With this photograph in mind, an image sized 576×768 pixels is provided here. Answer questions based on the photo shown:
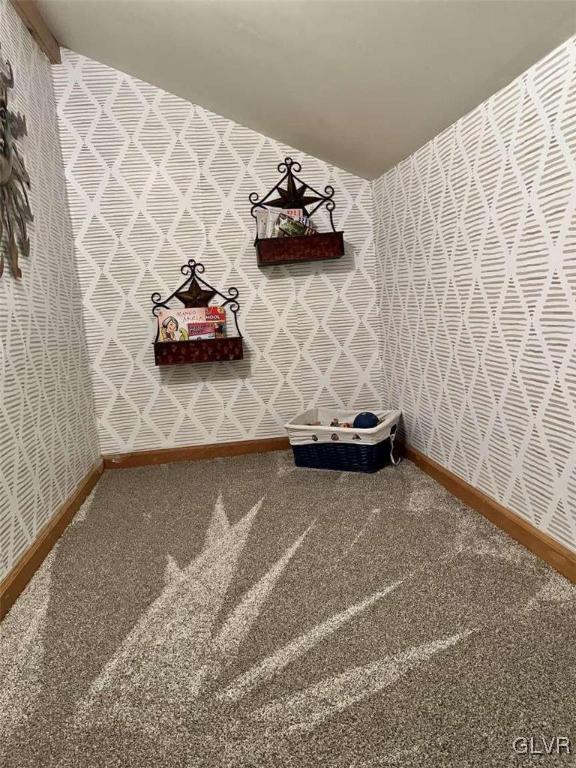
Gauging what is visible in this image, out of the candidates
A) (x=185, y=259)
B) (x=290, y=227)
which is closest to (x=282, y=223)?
(x=290, y=227)

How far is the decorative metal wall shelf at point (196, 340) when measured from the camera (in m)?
2.56

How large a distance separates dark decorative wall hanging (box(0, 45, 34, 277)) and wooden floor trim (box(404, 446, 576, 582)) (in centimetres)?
167

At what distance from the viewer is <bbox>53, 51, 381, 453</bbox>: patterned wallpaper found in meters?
2.55

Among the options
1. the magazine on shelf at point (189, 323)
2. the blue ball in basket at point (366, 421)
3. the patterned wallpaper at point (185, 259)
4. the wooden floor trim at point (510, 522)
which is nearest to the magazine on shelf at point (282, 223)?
the patterned wallpaper at point (185, 259)

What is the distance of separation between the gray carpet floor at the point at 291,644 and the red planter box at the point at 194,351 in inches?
33.6

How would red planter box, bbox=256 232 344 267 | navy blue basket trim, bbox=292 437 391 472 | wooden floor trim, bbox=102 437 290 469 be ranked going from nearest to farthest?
navy blue basket trim, bbox=292 437 391 472 → red planter box, bbox=256 232 344 267 → wooden floor trim, bbox=102 437 290 469

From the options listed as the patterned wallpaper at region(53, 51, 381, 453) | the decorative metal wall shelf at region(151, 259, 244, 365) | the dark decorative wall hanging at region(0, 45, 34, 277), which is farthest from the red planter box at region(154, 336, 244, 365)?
the dark decorative wall hanging at region(0, 45, 34, 277)

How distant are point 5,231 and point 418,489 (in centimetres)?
168

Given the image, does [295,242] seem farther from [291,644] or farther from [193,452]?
[291,644]

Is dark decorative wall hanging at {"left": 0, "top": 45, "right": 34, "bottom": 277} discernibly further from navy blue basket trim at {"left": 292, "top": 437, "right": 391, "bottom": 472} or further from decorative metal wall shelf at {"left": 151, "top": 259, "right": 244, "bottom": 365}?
navy blue basket trim at {"left": 292, "top": 437, "right": 391, "bottom": 472}

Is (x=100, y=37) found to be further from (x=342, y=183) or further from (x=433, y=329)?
(x=433, y=329)

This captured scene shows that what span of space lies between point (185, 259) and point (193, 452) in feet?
3.15

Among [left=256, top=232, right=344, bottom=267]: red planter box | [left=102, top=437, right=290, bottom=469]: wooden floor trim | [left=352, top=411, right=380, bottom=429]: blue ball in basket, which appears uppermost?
[left=256, top=232, right=344, bottom=267]: red planter box

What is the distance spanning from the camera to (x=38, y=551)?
1.66 m
